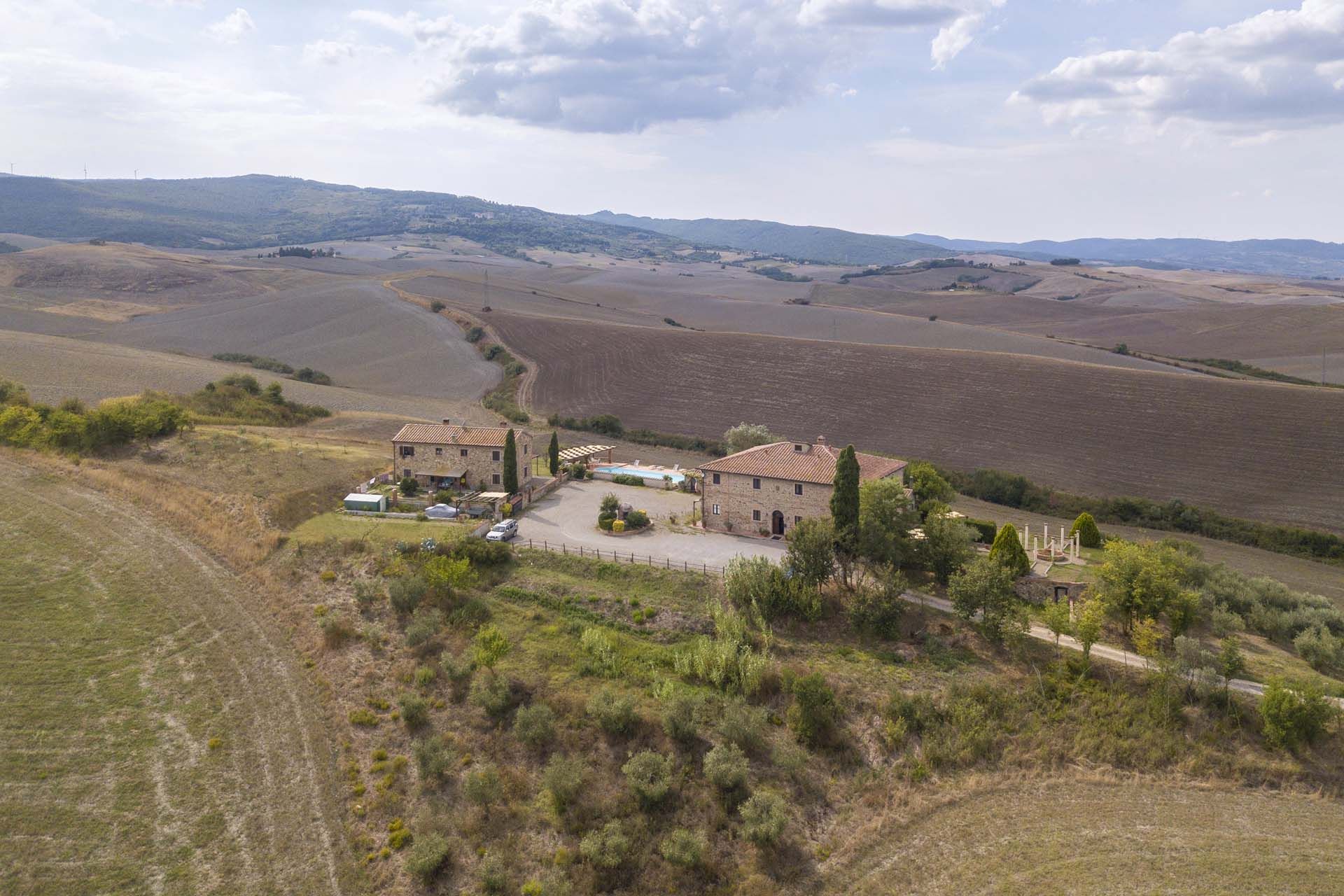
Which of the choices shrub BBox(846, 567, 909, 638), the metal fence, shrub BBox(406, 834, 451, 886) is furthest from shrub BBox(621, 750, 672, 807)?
the metal fence

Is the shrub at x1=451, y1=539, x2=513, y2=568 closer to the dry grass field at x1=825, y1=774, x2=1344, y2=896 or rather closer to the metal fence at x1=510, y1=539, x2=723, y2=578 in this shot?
the metal fence at x1=510, y1=539, x2=723, y2=578

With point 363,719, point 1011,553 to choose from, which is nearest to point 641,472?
point 1011,553

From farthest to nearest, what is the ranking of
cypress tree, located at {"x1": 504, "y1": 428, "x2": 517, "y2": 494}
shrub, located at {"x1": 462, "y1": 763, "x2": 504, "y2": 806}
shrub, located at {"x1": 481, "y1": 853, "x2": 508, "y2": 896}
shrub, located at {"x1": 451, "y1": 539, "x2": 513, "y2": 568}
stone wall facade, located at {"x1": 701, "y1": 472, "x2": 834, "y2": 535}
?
cypress tree, located at {"x1": 504, "y1": 428, "x2": 517, "y2": 494} → stone wall facade, located at {"x1": 701, "y1": 472, "x2": 834, "y2": 535} → shrub, located at {"x1": 451, "y1": 539, "x2": 513, "y2": 568} → shrub, located at {"x1": 462, "y1": 763, "x2": 504, "y2": 806} → shrub, located at {"x1": 481, "y1": 853, "x2": 508, "y2": 896}

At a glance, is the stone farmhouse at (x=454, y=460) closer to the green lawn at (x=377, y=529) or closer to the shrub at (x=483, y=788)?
the green lawn at (x=377, y=529)

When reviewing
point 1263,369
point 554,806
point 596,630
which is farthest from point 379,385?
point 1263,369

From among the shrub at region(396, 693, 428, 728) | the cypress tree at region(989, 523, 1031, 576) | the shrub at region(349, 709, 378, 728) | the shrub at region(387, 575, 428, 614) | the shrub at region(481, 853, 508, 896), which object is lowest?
the shrub at region(481, 853, 508, 896)

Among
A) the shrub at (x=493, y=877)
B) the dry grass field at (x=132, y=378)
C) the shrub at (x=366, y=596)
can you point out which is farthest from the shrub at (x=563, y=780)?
the dry grass field at (x=132, y=378)
